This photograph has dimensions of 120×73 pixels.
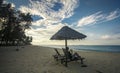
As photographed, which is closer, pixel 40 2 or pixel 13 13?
pixel 40 2

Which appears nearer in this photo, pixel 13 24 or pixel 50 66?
pixel 50 66

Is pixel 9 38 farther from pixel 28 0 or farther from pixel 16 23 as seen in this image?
pixel 28 0

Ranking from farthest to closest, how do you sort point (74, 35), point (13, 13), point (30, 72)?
point (13, 13)
point (74, 35)
point (30, 72)

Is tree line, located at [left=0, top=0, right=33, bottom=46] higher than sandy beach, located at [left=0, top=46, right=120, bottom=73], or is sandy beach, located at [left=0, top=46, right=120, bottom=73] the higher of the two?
tree line, located at [left=0, top=0, right=33, bottom=46]

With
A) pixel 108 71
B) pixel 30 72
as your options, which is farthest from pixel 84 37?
pixel 30 72

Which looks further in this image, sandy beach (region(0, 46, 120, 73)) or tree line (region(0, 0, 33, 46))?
tree line (region(0, 0, 33, 46))

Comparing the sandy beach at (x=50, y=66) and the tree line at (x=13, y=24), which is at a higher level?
the tree line at (x=13, y=24)

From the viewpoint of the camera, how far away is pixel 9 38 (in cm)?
4184

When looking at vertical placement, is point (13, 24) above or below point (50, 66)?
above

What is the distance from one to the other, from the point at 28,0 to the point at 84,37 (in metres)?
8.74

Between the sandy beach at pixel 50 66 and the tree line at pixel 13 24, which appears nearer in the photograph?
the sandy beach at pixel 50 66

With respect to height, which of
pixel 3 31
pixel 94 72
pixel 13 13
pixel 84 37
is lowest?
pixel 94 72

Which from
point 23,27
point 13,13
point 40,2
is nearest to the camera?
point 40,2

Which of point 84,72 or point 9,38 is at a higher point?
point 9,38
